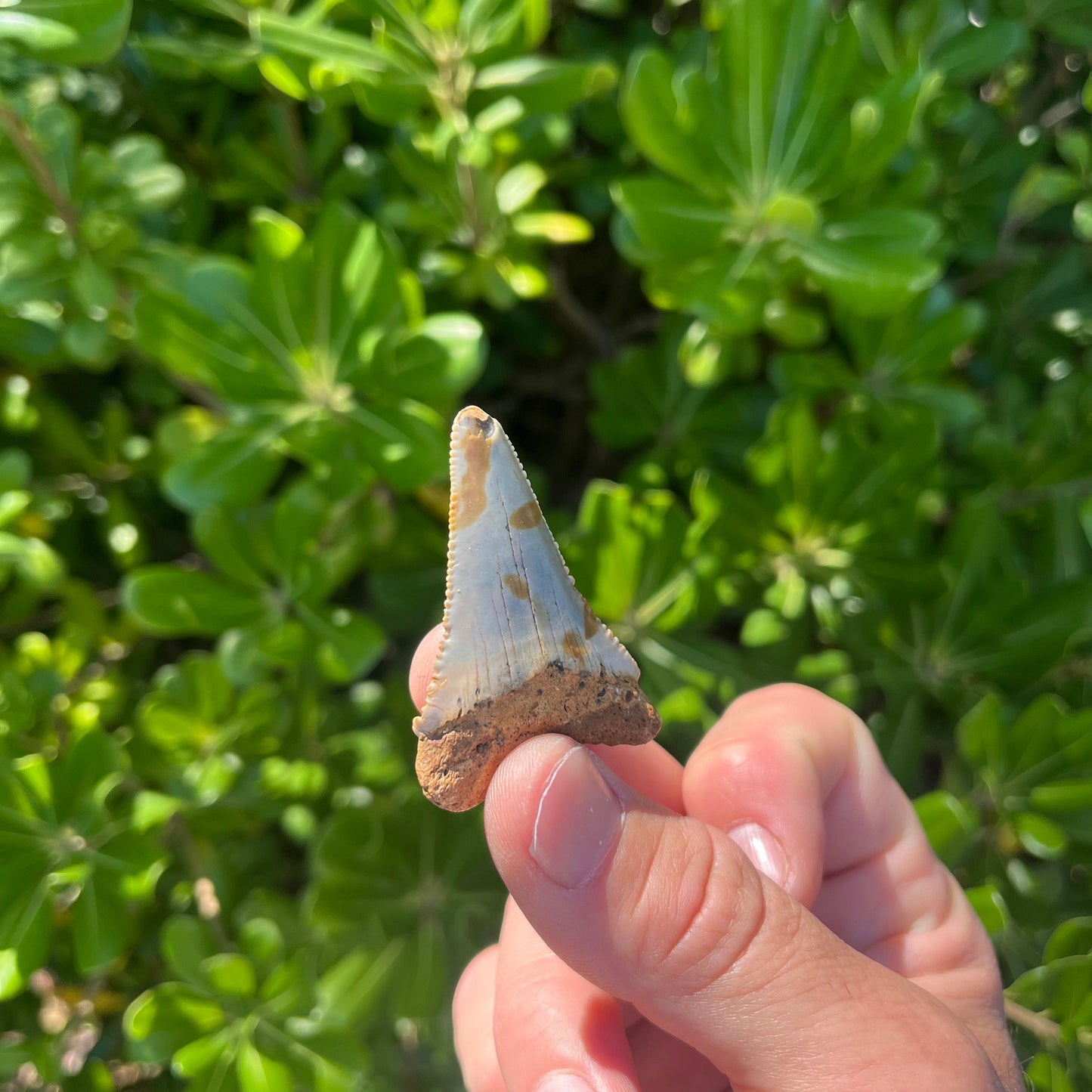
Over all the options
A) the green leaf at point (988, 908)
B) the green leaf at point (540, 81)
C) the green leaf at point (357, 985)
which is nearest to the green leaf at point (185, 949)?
the green leaf at point (357, 985)

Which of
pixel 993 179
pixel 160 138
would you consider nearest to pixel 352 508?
pixel 160 138

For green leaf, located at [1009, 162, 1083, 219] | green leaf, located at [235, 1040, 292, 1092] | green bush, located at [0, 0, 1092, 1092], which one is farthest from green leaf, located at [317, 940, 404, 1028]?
green leaf, located at [1009, 162, 1083, 219]

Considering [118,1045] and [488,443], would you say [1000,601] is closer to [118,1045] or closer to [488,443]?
[488,443]

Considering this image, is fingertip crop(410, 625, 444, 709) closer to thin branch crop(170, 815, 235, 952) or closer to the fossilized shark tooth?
the fossilized shark tooth

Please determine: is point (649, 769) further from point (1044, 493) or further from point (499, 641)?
point (1044, 493)

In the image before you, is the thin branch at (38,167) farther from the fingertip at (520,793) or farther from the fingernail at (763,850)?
the fingernail at (763,850)
